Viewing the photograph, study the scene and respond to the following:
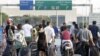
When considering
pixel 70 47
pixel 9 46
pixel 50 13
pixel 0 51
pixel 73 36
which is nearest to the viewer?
pixel 9 46

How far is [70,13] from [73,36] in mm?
76371

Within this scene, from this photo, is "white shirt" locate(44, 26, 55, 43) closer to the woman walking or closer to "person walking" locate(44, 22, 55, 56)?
"person walking" locate(44, 22, 55, 56)

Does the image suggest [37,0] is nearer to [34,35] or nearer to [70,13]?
[34,35]

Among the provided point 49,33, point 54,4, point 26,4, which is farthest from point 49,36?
point 26,4

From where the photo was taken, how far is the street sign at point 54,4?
Answer: 47.6 metres

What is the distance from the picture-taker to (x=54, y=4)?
4775 centimetres

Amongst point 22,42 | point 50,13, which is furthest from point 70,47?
point 50,13

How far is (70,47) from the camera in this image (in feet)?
60.5

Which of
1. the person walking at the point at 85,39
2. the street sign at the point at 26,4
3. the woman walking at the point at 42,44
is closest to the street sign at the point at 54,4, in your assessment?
the street sign at the point at 26,4

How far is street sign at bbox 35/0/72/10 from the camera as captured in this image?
47.6 metres

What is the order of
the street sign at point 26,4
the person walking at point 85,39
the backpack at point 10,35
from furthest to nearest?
the street sign at point 26,4
the person walking at point 85,39
the backpack at point 10,35

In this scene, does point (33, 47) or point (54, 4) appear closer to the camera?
point (33, 47)

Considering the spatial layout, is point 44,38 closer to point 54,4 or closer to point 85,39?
point 85,39

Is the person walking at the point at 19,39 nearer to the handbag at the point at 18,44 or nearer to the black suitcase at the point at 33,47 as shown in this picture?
the handbag at the point at 18,44
